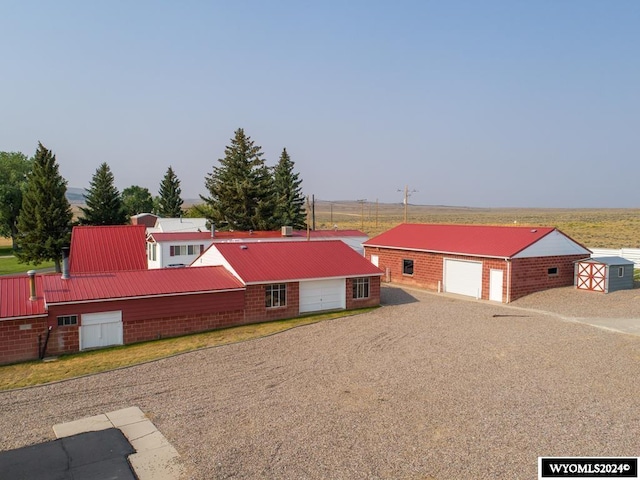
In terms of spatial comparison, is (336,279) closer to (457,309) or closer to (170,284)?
(457,309)

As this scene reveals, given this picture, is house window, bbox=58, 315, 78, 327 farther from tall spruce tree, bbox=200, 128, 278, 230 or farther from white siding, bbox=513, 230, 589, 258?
tall spruce tree, bbox=200, 128, 278, 230

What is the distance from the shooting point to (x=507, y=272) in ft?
99.0

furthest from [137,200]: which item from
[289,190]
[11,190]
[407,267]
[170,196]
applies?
[407,267]

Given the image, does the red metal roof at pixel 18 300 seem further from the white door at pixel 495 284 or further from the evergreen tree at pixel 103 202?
the evergreen tree at pixel 103 202

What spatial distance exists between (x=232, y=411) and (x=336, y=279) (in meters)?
15.8

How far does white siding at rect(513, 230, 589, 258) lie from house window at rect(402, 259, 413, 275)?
30.6ft

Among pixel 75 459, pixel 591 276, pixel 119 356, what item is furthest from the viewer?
pixel 591 276

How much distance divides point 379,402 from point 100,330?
14.0 m

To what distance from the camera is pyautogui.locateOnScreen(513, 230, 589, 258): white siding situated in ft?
101

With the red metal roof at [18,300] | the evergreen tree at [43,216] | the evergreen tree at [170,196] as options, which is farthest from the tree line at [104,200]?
the red metal roof at [18,300]

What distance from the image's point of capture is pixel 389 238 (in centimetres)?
4091

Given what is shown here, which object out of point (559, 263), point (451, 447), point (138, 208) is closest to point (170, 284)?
point (451, 447)

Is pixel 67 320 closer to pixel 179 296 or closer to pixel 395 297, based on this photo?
pixel 179 296

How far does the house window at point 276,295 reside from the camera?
26.8 meters
